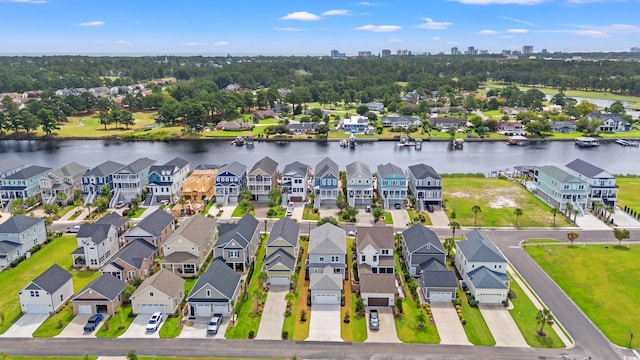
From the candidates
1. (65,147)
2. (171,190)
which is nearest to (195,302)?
(171,190)

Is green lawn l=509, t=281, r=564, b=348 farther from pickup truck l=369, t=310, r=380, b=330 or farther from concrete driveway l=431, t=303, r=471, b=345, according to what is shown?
pickup truck l=369, t=310, r=380, b=330

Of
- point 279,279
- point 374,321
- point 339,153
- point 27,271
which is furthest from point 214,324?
point 339,153

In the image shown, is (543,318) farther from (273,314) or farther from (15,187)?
(15,187)

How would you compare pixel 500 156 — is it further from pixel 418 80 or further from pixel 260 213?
pixel 418 80

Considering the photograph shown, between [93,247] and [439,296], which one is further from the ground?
[93,247]

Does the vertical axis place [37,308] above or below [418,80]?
below
